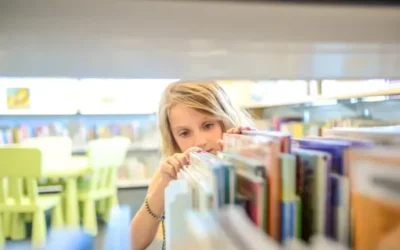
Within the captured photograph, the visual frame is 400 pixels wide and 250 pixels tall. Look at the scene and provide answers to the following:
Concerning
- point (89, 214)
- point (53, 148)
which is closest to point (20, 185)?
point (89, 214)

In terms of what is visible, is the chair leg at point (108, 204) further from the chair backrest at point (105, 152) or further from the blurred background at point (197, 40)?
the blurred background at point (197, 40)

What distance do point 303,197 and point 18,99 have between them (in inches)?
156

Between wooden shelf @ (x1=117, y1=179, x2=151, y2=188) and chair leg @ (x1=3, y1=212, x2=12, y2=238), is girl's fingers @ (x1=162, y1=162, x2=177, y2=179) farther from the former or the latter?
wooden shelf @ (x1=117, y1=179, x2=151, y2=188)

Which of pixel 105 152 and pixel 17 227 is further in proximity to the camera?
pixel 105 152

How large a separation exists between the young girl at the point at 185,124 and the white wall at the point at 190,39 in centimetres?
53

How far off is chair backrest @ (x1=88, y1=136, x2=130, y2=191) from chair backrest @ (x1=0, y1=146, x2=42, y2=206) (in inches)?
19.8

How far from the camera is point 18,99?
3869 mm

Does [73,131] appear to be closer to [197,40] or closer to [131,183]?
[131,183]

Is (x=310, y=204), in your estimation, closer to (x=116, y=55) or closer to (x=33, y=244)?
(x=116, y=55)

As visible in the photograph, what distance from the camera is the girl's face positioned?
97 cm

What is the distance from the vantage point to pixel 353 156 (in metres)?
0.36

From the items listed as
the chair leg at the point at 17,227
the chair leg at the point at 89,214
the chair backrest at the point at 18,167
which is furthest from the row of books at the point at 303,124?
the chair leg at the point at 17,227

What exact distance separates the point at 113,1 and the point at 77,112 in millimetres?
3880

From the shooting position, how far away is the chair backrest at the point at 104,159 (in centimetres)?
314
